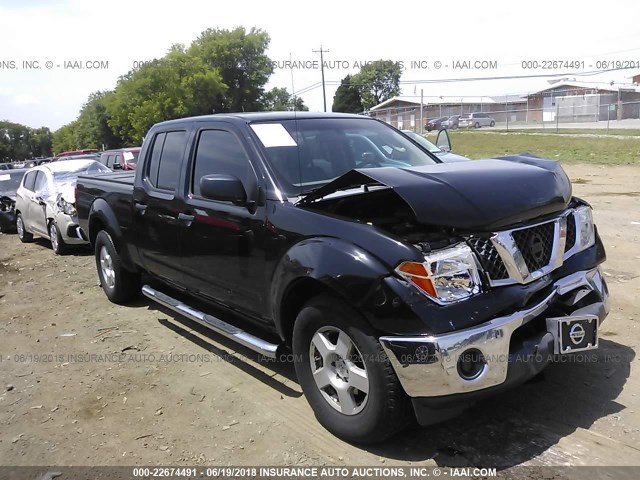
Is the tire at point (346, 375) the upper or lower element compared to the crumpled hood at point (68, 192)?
lower

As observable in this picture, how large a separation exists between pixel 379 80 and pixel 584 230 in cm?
9984

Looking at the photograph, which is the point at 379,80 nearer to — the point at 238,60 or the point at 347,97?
the point at 347,97

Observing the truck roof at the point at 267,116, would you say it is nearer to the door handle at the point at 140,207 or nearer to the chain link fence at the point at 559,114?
the door handle at the point at 140,207

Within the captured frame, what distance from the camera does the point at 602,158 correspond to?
19.2 metres

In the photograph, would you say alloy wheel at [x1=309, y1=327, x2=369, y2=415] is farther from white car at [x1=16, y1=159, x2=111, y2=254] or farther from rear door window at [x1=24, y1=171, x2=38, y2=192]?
rear door window at [x1=24, y1=171, x2=38, y2=192]

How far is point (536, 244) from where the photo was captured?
325 cm

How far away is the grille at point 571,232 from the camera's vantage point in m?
3.57

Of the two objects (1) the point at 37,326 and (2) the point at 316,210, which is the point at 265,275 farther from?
(1) the point at 37,326

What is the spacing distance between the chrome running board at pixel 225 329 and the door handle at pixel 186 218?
0.76 m

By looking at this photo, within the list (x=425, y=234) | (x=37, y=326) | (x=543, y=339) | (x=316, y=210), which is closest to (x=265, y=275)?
(x=316, y=210)

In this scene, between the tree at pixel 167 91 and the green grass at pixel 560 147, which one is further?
the tree at pixel 167 91

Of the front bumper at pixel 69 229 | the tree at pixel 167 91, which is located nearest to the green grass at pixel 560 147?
the front bumper at pixel 69 229

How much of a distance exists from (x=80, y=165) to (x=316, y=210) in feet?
32.6

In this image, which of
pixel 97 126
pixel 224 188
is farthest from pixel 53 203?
pixel 97 126
